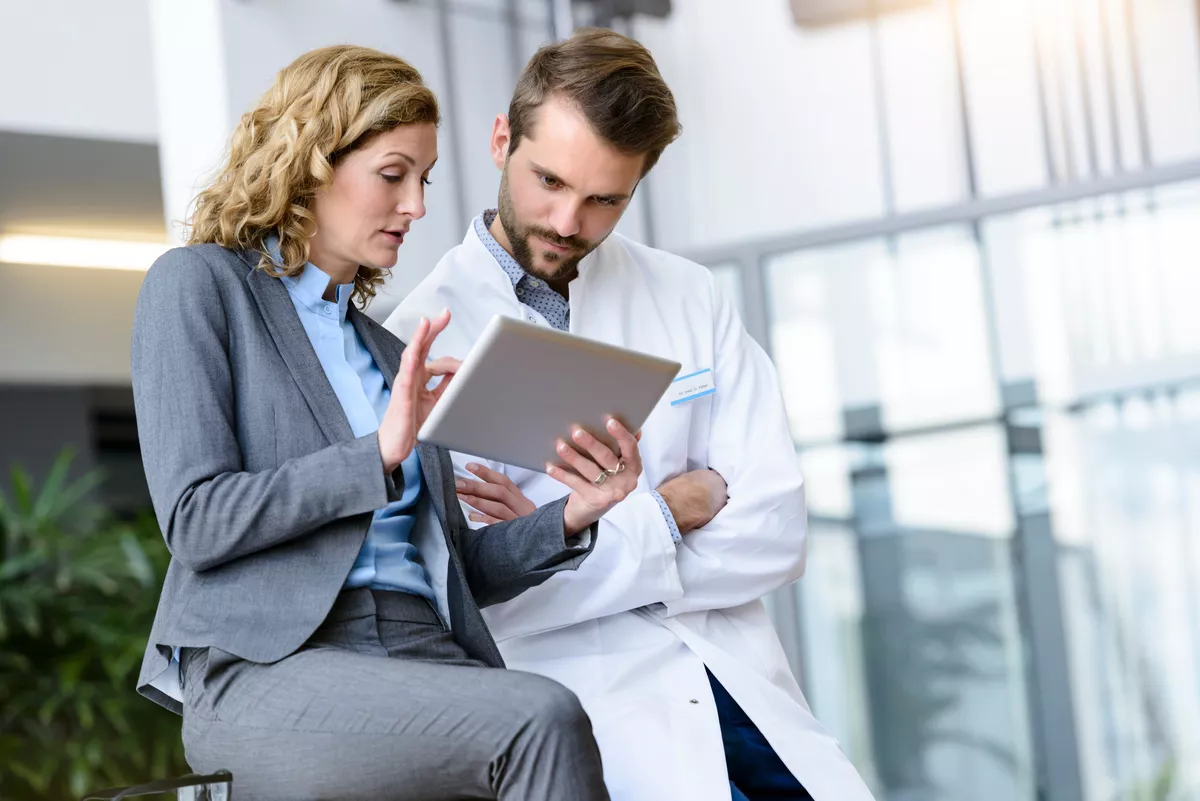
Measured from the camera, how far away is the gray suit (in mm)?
1335

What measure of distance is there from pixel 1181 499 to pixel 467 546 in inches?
122

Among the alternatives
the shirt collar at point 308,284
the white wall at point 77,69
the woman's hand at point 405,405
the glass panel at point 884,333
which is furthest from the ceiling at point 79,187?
the woman's hand at point 405,405

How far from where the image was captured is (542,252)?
7.07ft

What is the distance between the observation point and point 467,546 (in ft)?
5.90

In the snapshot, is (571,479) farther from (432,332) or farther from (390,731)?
(390,731)

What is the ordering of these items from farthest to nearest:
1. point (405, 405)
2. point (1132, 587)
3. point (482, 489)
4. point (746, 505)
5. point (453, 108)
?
point (453, 108)
point (1132, 587)
point (746, 505)
point (482, 489)
point (405, 405)

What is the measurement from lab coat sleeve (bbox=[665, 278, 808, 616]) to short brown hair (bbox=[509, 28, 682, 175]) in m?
0.37

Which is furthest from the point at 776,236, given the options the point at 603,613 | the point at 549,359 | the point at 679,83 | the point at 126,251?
the point at 126,251

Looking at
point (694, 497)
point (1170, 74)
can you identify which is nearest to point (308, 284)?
point (694, 497)

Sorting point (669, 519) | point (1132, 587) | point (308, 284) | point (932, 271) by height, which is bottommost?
point (1132, 587)

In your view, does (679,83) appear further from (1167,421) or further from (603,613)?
(603,613)

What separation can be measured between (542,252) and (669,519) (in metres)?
0.48

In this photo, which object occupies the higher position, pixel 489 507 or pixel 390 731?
pixel 489 507

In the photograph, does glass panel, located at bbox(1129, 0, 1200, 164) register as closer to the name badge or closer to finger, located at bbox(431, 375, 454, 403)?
the name badge
